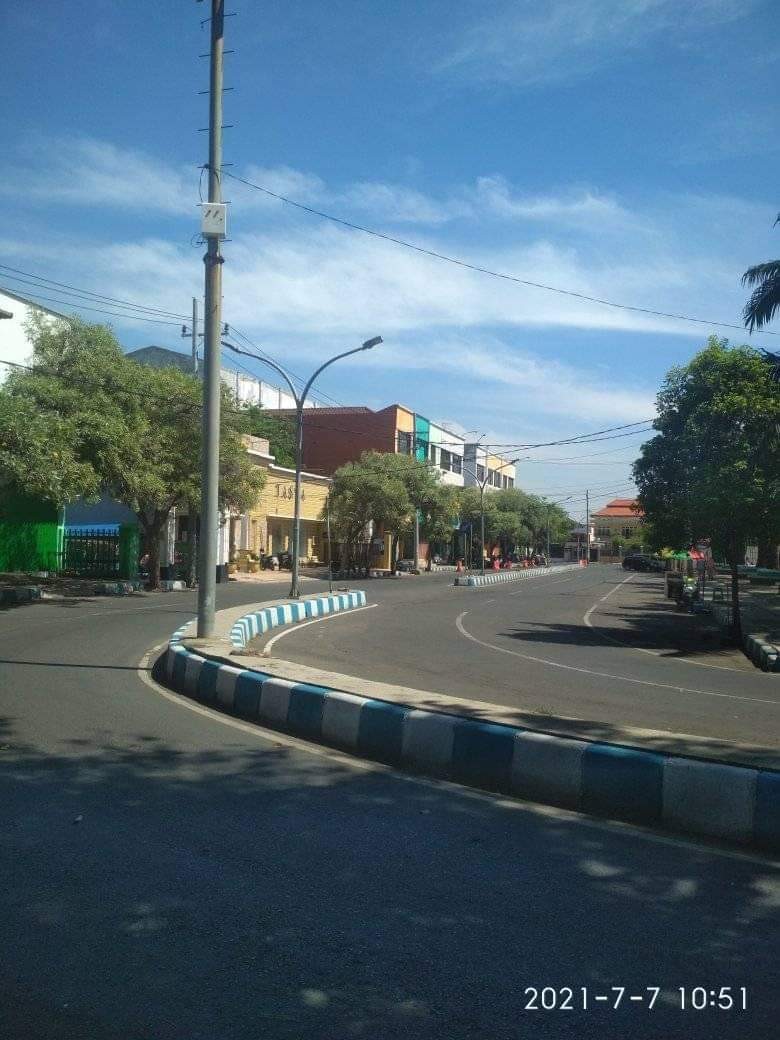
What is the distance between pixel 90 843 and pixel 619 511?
592 feet

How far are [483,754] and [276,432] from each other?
59.7 metres

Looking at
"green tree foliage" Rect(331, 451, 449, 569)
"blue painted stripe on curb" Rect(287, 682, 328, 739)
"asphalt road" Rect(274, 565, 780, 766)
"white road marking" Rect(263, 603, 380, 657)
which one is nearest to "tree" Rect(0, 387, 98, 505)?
"white road marking" Rect(263, 603, 380, 657)

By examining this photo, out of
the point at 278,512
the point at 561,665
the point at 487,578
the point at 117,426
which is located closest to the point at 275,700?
the point at 561,665

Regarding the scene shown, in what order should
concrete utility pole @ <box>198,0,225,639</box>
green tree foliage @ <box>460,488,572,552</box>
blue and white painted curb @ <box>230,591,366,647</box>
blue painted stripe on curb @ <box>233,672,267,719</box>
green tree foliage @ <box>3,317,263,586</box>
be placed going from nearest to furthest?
blue painted stripe on curb @ <box>233,672,267,719</box>, concrete utility pole @ <box>198,0,225,639</box>, blue and white painted curb @ <box>230,591,366,647</box>, green tree foliage @ <box>3,317,263,586</box>, green tree foliage @ <box>460,488,572,552</box>

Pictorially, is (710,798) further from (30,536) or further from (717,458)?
(30,536)

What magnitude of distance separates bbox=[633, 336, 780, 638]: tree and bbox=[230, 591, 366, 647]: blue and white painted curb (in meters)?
9.47

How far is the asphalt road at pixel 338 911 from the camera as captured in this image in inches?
137

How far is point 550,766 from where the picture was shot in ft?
21.4

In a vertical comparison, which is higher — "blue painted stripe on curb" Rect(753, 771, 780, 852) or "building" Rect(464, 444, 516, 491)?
"building" Rect(464, 444, 516, 491)

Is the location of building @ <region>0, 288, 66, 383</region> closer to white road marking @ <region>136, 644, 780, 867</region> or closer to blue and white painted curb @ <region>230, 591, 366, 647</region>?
blue and white painted curb @ <region>230, 591, 366, 647</region>

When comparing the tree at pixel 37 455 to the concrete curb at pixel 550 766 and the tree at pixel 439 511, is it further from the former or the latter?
the tree at pixel 439 511

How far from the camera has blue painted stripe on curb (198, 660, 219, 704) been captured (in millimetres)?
10555
